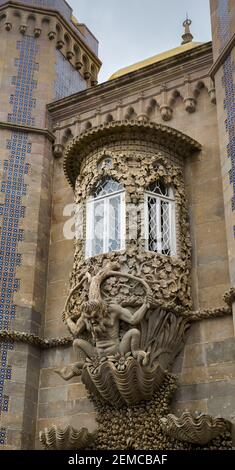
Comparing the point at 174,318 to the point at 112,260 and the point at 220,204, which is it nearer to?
the point at 112,260

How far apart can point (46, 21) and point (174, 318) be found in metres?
8.43

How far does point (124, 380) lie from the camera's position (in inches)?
412

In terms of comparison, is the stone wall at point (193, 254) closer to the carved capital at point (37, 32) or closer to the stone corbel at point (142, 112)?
the stone corbel at point (142, 112)

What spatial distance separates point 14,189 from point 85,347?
3985mm

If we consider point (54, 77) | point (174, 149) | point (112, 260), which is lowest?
point (112, 260)

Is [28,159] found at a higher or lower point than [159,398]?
higher

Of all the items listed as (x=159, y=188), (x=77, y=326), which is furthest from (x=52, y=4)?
(x=77, y=326)

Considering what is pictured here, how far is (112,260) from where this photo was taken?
11508 millimetres

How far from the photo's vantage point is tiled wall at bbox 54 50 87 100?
51.2ft

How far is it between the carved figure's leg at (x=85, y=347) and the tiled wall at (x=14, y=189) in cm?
139

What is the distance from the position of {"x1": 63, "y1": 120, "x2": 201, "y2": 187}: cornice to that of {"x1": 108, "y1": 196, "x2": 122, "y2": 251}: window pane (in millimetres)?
1222

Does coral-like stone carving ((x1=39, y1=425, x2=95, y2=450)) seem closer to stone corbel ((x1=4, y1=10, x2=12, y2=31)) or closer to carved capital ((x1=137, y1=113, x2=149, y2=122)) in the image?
carved capital ((x1=137, y1=113, x2=149, y2=122))

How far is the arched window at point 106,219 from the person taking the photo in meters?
11.9

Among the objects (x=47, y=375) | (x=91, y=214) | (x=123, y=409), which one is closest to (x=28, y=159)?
(x=91, y=214)
